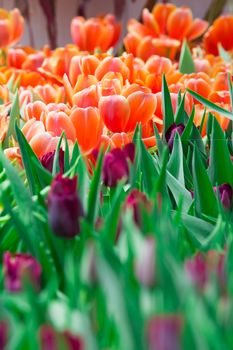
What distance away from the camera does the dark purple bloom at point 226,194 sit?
2.67 feet

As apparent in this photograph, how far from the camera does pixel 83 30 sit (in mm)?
1988

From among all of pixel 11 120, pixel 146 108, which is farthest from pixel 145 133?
pixel 11 120

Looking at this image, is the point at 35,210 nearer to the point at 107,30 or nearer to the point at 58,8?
the point at 107,30

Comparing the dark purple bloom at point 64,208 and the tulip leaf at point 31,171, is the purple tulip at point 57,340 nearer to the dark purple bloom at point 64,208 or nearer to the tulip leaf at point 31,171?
the dark purple bloom at point 64,208

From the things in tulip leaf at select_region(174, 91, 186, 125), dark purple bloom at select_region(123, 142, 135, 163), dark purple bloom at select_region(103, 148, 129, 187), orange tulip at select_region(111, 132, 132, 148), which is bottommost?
orange tulip at select_region(111, 132, 132, 148)

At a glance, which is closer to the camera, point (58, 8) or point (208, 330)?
point (208, 330)

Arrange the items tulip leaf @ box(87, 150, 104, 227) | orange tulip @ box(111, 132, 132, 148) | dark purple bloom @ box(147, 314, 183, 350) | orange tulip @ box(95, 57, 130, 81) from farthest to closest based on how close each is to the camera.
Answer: orange tulip @ box(95, 57, 130, 81) → orange tulip @ box(111, 132, 132, 148) → tulip leaf @ box(87, 150, 104, 227) → dark purple bloom @ box(147, 314, 183, 350)

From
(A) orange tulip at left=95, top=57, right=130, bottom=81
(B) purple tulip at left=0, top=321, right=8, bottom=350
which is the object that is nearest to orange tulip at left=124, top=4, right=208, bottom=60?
(A) orange tulip at left=95, top=57, right=130, bottom=81

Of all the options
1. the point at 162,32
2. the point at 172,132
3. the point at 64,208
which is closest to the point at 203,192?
the point at 172,132

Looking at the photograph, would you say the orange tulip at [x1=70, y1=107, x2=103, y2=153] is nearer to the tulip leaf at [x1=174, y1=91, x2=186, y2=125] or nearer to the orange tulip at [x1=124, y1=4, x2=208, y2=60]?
the tulip leaf at [x1=174, y1=91, x2=186, y2=125]

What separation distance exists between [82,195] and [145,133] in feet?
1.53

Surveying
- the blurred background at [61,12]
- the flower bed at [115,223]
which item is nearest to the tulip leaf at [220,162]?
the flower bed at [115,223]

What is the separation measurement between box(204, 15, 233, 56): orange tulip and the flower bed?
489 millimetres

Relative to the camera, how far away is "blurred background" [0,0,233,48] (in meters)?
3.01
